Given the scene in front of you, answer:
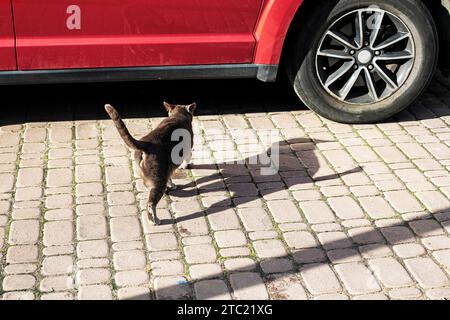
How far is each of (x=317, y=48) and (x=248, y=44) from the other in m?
0.56

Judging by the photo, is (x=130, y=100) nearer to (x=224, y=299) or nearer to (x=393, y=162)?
(x=393, y=162)

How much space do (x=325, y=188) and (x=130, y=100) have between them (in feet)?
7.03

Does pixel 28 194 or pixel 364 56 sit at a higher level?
pixel 364 56

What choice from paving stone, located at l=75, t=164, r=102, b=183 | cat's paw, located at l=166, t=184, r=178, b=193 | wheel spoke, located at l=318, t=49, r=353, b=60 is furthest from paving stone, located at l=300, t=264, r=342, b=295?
wheel spoke, located at l=318, t=49, r=353, b=60

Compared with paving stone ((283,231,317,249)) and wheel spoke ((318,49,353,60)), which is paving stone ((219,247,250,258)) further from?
wheel spoke ((318,49,353,60))

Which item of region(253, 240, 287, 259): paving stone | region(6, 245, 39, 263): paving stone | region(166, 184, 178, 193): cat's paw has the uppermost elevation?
region(253, 240, 287, 259): paving stone

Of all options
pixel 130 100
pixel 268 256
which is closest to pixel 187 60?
pixel 130 100

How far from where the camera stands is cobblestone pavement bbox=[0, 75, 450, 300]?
13.1 feet

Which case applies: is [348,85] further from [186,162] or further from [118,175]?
[118,175]

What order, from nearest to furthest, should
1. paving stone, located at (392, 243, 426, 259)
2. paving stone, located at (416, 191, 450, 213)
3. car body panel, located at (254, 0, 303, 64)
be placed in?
paving stone, located at (392, 243, 426, 259) → paving stone, located at (416, 191, 450, 213) → car body panel, located at (254, 0, 303, 64)

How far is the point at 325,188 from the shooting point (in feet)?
16.4

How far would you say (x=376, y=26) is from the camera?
5.63 m

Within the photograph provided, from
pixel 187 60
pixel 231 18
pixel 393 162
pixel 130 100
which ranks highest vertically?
pixel 231 18

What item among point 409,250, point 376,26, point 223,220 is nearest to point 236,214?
point 223,220
